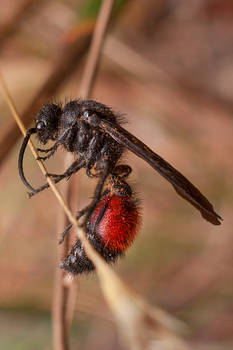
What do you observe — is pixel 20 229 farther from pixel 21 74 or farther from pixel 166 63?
pixel 166 63

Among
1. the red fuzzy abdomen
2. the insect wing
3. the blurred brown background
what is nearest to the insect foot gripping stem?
the red fuzzy abdomen

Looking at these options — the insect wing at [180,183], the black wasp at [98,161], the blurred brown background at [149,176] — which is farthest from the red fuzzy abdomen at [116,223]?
the blurred brown background at [149,176]

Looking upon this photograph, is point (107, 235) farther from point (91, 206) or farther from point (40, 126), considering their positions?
point (40, 126)

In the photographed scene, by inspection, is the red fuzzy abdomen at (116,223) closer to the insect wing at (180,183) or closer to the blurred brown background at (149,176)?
the insect wing at (180,183)

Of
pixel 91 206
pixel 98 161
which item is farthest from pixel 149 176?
pixel 91 206

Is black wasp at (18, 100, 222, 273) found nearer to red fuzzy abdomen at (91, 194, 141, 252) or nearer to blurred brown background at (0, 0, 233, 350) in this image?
red fuzzy abdomen at (91, 194, 141, 252)

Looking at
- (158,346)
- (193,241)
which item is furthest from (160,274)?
(158,346)
